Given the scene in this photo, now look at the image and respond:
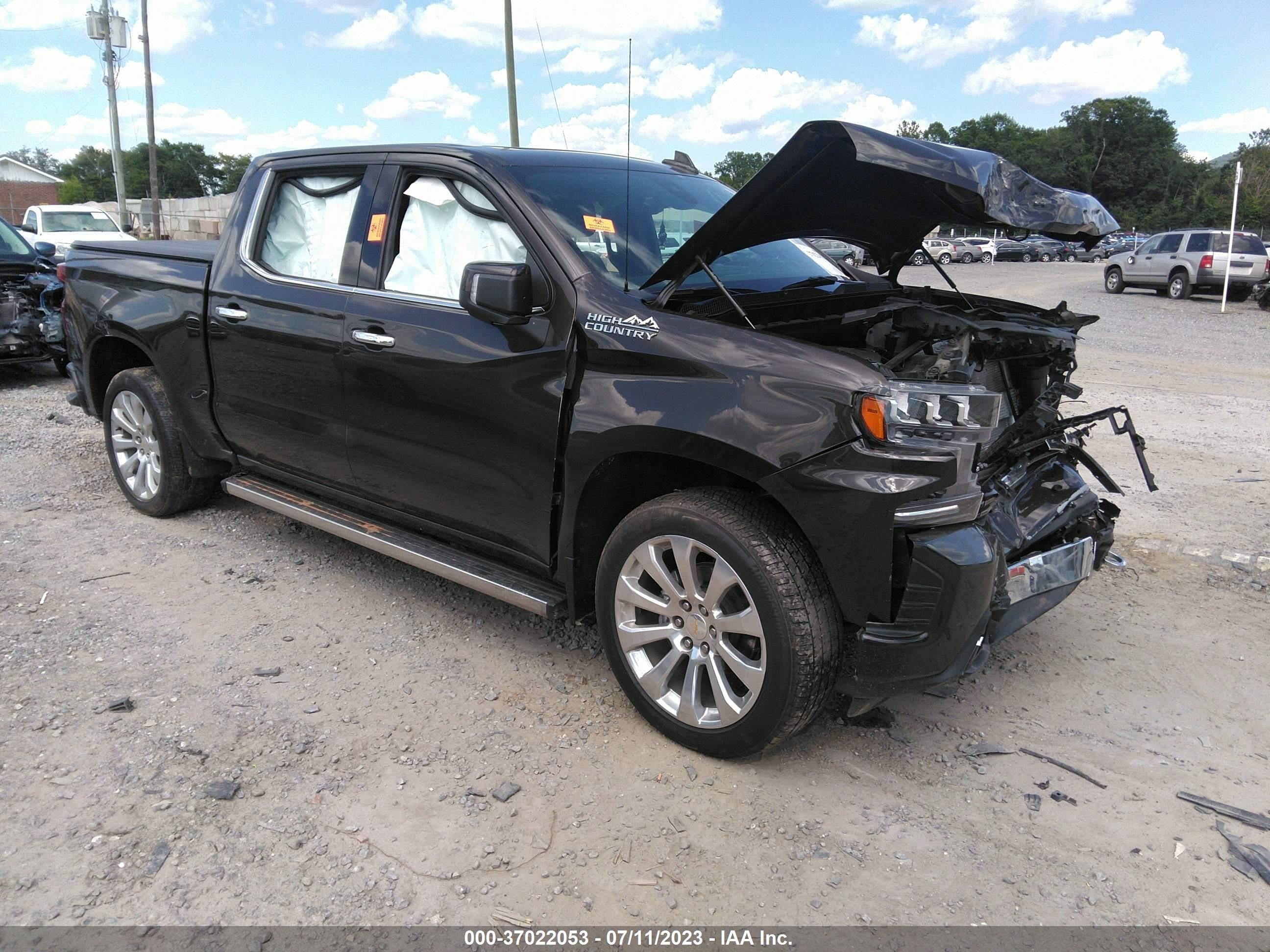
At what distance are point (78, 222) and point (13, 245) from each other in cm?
1220

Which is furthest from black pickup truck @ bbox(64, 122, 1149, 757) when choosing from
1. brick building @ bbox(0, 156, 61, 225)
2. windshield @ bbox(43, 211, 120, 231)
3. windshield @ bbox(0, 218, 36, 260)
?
brick building @ bbox(0, 156, 61, 225)

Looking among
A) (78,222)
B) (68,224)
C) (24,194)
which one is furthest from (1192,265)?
(24,194)

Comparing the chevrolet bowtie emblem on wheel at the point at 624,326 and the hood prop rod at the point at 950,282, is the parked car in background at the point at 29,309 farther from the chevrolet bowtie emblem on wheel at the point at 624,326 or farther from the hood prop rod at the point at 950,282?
the hood prop rod at the point at 950,282

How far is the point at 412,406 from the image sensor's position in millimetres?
3551

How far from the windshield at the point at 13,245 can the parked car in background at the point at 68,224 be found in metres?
9.99

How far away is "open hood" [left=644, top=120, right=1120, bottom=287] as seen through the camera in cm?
271

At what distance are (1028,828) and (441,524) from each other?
7.70 ft

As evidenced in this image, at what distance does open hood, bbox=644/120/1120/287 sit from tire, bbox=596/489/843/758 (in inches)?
35.0

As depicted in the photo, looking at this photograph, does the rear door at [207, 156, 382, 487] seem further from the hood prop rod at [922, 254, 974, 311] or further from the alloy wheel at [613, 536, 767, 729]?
the hood prop rod at [922, 254, 974, 311]

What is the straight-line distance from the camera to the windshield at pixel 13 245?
348 inches

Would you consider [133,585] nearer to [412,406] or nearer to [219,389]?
[219,389]

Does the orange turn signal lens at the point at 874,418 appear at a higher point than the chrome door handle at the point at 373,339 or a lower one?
lower

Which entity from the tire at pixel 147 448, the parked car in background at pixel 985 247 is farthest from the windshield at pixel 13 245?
the parked car in background at pixel 985 247

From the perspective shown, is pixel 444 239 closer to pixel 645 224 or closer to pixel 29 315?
pixel 645 224
